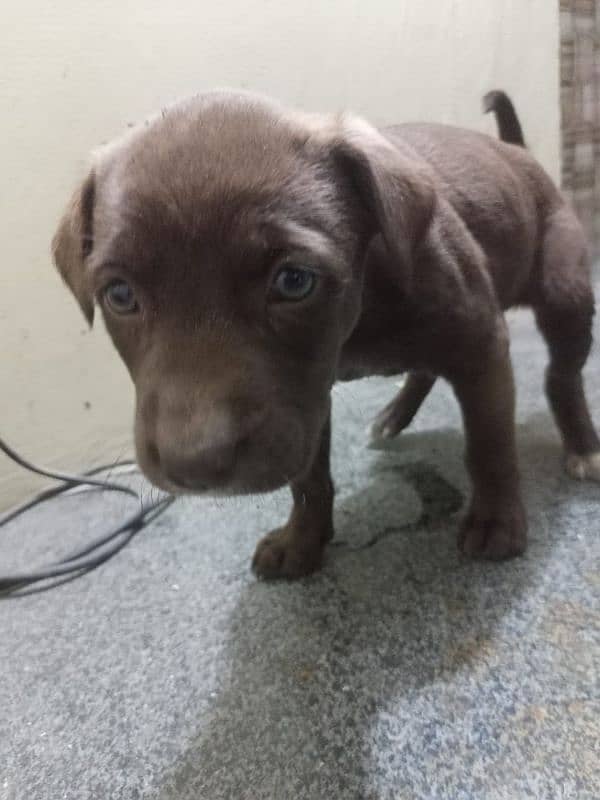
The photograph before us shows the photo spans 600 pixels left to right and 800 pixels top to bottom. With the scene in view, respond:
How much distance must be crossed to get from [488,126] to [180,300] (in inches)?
99.9

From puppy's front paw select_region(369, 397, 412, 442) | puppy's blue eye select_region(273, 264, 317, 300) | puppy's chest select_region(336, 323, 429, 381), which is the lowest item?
puppy's front paw select_region(369, 397, 412, 442)

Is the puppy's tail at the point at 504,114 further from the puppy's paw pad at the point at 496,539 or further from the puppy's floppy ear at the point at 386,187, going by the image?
the puppy's paw pad at the point at 496,539

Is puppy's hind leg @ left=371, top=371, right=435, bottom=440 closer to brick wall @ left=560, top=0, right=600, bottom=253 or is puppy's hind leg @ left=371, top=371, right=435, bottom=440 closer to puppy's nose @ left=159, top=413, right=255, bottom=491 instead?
puppy's nose @ left=159, top=413, right=255, bottom=491

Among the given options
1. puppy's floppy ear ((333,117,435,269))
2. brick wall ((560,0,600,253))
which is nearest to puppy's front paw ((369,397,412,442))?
puppy's floppy ear ((333,117,435,269))

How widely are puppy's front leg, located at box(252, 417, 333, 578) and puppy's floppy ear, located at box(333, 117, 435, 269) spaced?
21.1 inches

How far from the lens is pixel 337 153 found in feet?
4.29

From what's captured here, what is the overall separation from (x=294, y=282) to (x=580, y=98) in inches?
118

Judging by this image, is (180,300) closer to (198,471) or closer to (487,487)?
(198,471)

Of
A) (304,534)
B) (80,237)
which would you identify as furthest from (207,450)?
(304,534)

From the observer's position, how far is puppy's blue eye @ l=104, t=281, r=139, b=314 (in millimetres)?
1203

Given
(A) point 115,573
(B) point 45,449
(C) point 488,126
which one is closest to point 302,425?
(A) point 115,573

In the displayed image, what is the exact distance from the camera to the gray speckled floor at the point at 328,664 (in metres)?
1.21

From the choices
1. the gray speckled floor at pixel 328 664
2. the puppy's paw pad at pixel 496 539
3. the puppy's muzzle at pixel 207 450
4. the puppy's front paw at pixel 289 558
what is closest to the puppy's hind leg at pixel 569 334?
the gray speckled floor at pixel 328 664

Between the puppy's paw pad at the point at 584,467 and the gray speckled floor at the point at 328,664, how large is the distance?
0.03m
